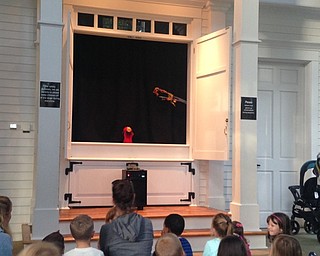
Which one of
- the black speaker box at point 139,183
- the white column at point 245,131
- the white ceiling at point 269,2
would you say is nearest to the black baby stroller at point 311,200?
Answer: the white column at point 245,131

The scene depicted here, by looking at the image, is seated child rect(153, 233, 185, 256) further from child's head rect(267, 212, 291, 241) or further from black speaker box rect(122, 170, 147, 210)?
black speaker box rect(122, 170, 147, 210)

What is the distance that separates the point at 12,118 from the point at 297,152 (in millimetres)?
4422

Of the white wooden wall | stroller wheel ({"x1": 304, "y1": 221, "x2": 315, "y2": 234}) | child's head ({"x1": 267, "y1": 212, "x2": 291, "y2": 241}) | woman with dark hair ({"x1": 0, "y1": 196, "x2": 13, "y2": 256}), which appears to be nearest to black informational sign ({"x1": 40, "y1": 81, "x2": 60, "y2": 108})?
the white wooden wall

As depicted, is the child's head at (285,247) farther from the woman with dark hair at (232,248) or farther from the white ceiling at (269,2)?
the white ceiling at (269,2)

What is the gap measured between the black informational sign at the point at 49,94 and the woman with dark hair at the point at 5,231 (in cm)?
199

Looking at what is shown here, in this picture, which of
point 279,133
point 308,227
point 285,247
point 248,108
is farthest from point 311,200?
point 285,247

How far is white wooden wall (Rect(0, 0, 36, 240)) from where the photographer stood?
6352mm

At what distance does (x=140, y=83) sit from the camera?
7.15 m

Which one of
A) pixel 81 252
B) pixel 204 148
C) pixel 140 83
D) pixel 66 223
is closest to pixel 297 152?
pixel 204 148

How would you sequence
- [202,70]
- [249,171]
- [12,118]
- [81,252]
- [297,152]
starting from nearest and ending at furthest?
1. [81,252]
2. [249,171]
3. [12,118]
4. [202,70]
5. [297,152]

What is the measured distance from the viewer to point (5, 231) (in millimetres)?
3127

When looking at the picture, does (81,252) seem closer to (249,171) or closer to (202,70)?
(249,171)

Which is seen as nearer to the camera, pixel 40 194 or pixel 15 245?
pixel 40 194

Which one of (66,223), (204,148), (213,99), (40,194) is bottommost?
(66,223)
